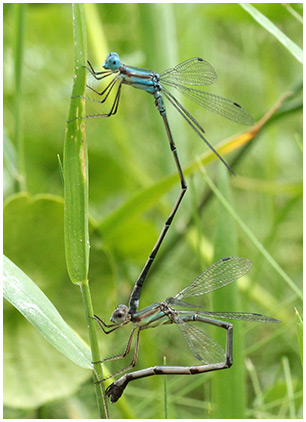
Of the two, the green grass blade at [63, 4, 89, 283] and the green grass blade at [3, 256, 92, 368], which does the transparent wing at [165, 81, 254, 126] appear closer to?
the green grass blade at [63, 4, 89, 283]

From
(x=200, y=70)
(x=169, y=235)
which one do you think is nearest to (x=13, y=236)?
(x=200, y=70)

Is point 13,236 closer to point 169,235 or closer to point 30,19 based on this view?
point 169,235

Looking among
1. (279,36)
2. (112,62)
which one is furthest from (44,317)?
(279,36)

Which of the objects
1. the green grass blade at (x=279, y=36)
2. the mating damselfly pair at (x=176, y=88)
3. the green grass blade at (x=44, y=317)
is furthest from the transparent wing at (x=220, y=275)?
the green grass blade at (x=279, y=36)

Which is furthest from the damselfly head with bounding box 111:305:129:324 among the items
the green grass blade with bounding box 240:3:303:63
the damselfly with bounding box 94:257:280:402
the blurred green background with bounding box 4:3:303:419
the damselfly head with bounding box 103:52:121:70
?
the green grass blade with bounding box 240:3:303:63

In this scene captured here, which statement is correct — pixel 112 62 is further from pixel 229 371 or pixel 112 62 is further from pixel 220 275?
pixel 229 371

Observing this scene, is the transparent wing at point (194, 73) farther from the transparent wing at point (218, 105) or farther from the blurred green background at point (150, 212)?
the blurred green background at point (150, 212)

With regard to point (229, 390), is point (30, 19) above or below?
above
